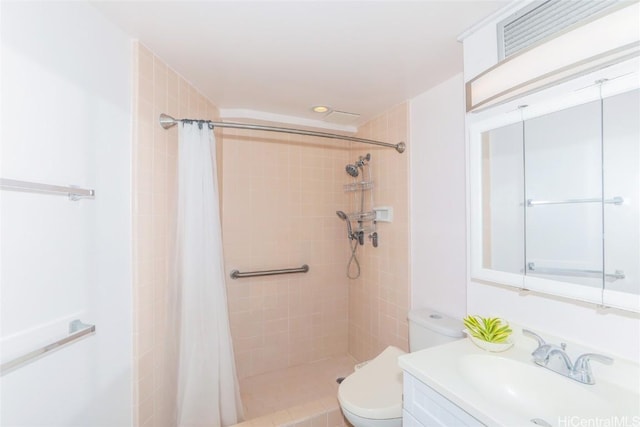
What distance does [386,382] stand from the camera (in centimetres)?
165

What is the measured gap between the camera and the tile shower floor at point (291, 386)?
2.19 meters

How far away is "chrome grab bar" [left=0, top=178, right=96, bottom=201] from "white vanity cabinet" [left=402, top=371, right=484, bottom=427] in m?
1.36

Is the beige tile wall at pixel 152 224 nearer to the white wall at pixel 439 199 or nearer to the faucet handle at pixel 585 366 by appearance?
the white wall at pixel 439 199

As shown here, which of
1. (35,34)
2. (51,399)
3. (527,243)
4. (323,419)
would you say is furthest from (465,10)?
(323,419)

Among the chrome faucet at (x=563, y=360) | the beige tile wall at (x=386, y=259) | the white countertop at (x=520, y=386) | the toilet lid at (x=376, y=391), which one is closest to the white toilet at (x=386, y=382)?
the toilet lid at (x=376, y=391)

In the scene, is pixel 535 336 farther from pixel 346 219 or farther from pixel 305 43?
pixel 346 219

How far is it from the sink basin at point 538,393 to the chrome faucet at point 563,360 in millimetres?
22

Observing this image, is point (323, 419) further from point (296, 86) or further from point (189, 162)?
point (296, 86)

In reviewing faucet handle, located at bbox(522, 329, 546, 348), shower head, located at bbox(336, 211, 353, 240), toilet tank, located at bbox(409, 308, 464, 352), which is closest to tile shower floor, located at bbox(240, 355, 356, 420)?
toilet tank, located at bbox(409, 308, 464, 352)

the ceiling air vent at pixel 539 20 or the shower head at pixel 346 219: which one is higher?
→ the ceiling air vent at pixel 539 20

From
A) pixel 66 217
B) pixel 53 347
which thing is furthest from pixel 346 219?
pixel 53 347

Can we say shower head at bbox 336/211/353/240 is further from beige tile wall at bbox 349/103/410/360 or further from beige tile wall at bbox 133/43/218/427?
beige tile wall at bbox 133/43/218/427

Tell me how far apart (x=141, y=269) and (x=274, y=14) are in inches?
51.8

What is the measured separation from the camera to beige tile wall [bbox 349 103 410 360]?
2207 millimetres
